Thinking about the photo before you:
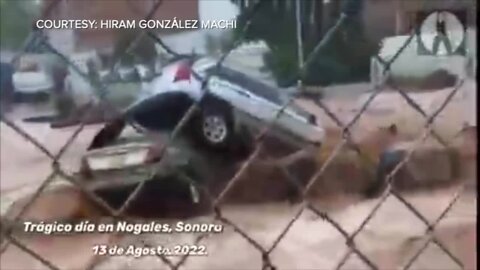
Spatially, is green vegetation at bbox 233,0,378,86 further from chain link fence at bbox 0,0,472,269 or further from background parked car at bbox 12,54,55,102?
background parked car at bbox 12,54,55,102

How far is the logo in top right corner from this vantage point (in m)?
0.79

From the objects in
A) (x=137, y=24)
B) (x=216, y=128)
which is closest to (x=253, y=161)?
(x=216, y=128)

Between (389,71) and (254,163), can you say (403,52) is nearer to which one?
(389,71)

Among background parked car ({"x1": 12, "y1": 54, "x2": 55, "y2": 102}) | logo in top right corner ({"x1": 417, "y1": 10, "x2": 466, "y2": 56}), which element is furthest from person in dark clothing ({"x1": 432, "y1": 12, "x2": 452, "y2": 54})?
background parked car ({"x1": 12, "y1": 54, "x2": 55, "y2": 102})

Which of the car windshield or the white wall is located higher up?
the white wall

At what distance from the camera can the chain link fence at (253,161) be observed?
74 centimetres

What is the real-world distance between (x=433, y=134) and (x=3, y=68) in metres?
0.35

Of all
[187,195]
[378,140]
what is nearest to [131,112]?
[187,195]

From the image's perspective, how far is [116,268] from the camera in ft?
2.50

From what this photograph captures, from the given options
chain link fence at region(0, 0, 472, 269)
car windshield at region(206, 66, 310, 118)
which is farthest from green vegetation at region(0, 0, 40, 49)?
car windshield at region(206, 66, 310, 118)

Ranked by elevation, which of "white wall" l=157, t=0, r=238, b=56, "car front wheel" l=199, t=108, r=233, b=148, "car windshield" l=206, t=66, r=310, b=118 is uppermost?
"white wall" l=157, t=0, r=238, b=56

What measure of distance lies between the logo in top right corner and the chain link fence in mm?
13

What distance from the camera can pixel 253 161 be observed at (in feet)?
2.53

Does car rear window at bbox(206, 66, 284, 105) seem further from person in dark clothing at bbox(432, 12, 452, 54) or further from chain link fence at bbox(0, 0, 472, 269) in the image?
person in dark clothing at bbox(432, 12, 452, 54)
